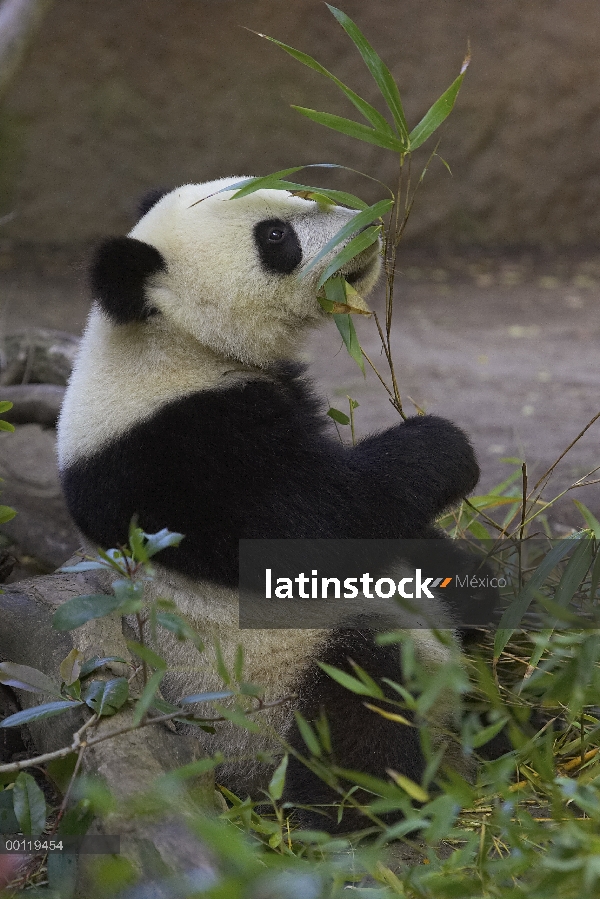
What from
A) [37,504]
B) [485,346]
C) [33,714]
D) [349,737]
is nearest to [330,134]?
[485,346]

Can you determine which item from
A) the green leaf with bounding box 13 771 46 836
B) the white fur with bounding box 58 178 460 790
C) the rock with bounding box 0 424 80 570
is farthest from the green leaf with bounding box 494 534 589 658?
the rock with bounding box 0 424 80 570

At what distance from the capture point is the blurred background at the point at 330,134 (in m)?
6.06

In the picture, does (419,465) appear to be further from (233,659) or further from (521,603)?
(233,659)

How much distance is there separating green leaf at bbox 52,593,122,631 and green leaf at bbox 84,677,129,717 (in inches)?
8.7

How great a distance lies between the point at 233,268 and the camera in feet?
6.72

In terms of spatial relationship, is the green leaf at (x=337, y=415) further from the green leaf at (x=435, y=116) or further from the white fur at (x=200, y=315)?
the green leaf at (x=435, y=116)

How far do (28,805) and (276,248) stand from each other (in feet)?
4.24

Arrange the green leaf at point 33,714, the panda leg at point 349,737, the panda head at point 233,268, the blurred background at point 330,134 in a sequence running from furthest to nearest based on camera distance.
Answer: the blurred background at point 330,134 < the panda head at point 233,268 < the panda leg at point 349,737 < the green leaf at point 33,714

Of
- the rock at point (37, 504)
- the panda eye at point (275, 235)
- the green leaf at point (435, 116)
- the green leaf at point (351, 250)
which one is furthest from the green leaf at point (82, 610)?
the rock at point (37, 504)

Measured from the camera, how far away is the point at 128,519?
1.91 metres

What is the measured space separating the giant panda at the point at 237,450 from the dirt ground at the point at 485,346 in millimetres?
1565

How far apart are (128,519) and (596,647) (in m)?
1.00

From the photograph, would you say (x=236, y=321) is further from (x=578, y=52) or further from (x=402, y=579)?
(x=578, y=52)

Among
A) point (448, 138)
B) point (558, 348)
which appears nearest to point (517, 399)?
point (558, 348)
